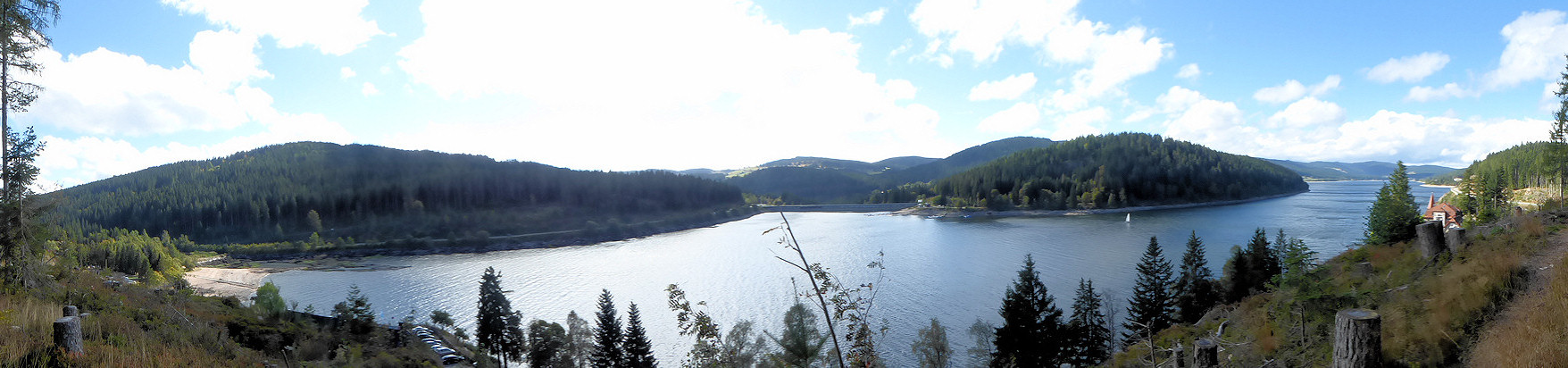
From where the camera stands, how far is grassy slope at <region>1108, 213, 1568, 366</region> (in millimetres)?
4508

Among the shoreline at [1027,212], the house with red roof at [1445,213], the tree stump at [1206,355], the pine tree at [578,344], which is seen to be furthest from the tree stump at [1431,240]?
the shoreline at [1027,212]

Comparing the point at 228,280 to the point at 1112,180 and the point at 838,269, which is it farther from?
the point at 1112,180

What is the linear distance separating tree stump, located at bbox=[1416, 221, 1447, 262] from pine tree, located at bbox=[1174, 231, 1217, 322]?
10.9 m

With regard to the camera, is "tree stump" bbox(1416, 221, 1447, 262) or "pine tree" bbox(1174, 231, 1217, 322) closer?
"tree stump" bbox(1416, 221, 1447, 262)

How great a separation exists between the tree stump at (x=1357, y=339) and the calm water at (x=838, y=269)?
1398cm

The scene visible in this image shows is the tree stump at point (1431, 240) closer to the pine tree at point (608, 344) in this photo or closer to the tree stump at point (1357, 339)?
the tree stump at point (1357, 339)

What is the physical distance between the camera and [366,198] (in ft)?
236

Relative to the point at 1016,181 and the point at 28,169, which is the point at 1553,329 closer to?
the point at 28,169

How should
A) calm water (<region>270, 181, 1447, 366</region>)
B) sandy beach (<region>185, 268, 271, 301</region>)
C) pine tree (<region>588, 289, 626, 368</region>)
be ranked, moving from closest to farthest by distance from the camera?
pine tree (<region>588, 289, 626, 368</region>) → calm water (<region>270, 181, 1447, 366</region>) → sandy beach (<region>185, 268, 271, 301</region>)

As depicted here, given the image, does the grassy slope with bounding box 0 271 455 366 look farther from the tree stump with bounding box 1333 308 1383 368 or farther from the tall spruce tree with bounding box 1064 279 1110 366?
the tall spruce tree with bounding box 1064 279 1110 366

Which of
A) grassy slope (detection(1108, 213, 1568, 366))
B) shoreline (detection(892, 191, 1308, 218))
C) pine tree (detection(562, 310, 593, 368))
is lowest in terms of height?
pine tree (detection(562, 310, 593, 368))

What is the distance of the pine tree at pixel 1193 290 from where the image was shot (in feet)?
60.6

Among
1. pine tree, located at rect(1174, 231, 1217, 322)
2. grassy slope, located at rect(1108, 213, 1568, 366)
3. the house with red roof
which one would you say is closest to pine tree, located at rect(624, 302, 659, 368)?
grassy slope, located at rect(1108, 213, 1568, 366)

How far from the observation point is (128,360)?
4.38 m
